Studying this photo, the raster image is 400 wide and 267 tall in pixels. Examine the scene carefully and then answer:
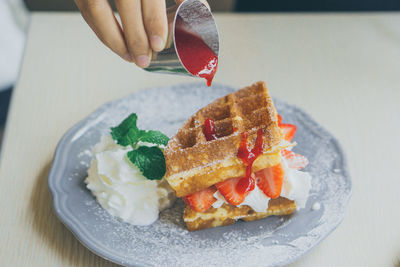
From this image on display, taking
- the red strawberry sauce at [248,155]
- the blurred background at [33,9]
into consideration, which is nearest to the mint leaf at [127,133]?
the red strawberry sauce at [248,155]

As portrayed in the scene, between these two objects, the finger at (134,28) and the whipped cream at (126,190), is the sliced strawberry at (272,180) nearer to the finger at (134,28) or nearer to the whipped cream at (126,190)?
the whipped cream at (126,190)

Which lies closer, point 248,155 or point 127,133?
point 248,155

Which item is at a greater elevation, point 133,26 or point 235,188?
point 133,26

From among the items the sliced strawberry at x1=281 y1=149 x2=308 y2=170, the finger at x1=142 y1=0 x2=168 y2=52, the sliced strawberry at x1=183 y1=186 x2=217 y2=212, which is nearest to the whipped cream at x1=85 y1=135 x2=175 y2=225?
the sliced strawberry at x1=183 y1=186 x2=217 y2=212

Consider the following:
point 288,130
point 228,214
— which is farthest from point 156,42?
point 288,130

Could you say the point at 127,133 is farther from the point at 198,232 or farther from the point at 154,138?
the point at 198,232

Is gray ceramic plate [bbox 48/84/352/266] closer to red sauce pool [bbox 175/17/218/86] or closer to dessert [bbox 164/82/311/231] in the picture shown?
dessert [bbox 164/82/311/231]
